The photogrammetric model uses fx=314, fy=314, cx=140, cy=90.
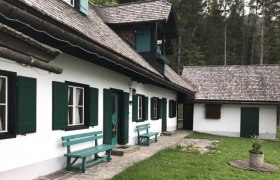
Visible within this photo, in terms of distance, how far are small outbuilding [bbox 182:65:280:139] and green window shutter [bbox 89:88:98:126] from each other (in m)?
12.4

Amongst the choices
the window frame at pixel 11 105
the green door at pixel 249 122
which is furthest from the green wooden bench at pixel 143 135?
the green door at pixel 249 122

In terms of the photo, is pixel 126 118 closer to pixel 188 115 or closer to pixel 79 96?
pixel 79 96

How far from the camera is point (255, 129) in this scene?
19.3 meters

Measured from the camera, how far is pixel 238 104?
771 inches

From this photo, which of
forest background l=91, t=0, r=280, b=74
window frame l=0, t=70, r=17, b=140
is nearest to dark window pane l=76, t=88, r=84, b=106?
window frame l=0, t=70, r=17, b=140

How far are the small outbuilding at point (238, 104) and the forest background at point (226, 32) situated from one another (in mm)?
13403

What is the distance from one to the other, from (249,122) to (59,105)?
49.6 feet

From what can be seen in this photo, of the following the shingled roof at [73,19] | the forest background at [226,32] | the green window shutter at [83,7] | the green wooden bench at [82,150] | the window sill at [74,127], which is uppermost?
the forest background at [226,32]

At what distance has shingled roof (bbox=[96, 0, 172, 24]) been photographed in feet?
43.6

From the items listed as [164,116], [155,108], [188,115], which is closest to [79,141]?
[155,108]

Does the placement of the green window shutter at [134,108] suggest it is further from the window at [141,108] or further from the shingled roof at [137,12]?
the shingled roof at [137,12]

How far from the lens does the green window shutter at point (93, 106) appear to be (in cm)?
852

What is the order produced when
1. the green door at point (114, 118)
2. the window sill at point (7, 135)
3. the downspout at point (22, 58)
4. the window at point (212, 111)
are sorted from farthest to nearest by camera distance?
the window at point (212, 111) < the green door at point (114, 118) < the window sill at point (7, 135) < the downspout at point (22, 58)

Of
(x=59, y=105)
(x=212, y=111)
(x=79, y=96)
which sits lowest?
(x=212, y=111)
